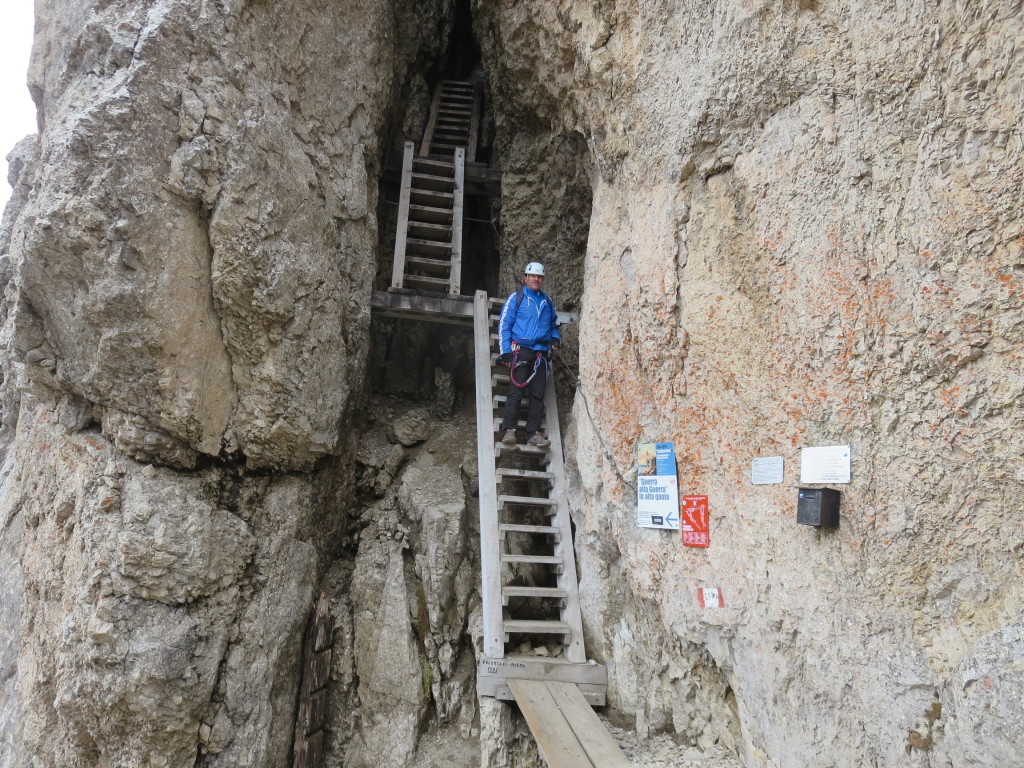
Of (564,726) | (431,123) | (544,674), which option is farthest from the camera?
(431,123)

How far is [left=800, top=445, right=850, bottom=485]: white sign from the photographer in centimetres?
336

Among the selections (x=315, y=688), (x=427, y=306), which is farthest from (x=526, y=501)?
(x=315, y=688)

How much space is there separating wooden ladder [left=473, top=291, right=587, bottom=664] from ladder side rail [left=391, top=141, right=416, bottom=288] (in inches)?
38.6

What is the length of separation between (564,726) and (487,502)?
6.45 ft

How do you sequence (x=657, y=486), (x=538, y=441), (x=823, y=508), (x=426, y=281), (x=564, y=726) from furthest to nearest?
(x=426, y=281) < (x=538, y=441) < (x=657, y=486) < (x=564, y=726) < (x=823, y=508)

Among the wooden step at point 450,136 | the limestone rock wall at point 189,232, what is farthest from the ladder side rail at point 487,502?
the wooden step at point 450,136

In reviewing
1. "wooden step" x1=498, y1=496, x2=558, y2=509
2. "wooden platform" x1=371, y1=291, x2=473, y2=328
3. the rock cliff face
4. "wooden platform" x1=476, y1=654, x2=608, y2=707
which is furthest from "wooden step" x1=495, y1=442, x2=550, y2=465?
"wooden platform" x1=476, y1=654, x2=608, y2=707

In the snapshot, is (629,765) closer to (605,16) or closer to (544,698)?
(544,698)

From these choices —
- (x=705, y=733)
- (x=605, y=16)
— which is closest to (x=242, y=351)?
(x=605, y=16)

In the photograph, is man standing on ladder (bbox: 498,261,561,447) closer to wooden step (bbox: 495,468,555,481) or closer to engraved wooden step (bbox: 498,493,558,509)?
wooden step (bbox: 495,468,555,481)

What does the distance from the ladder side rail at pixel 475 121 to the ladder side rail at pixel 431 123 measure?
500 mm

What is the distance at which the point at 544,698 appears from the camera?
4824 mm

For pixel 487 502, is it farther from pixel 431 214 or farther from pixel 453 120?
pixel 453 120

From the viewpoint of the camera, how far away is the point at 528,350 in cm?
621
